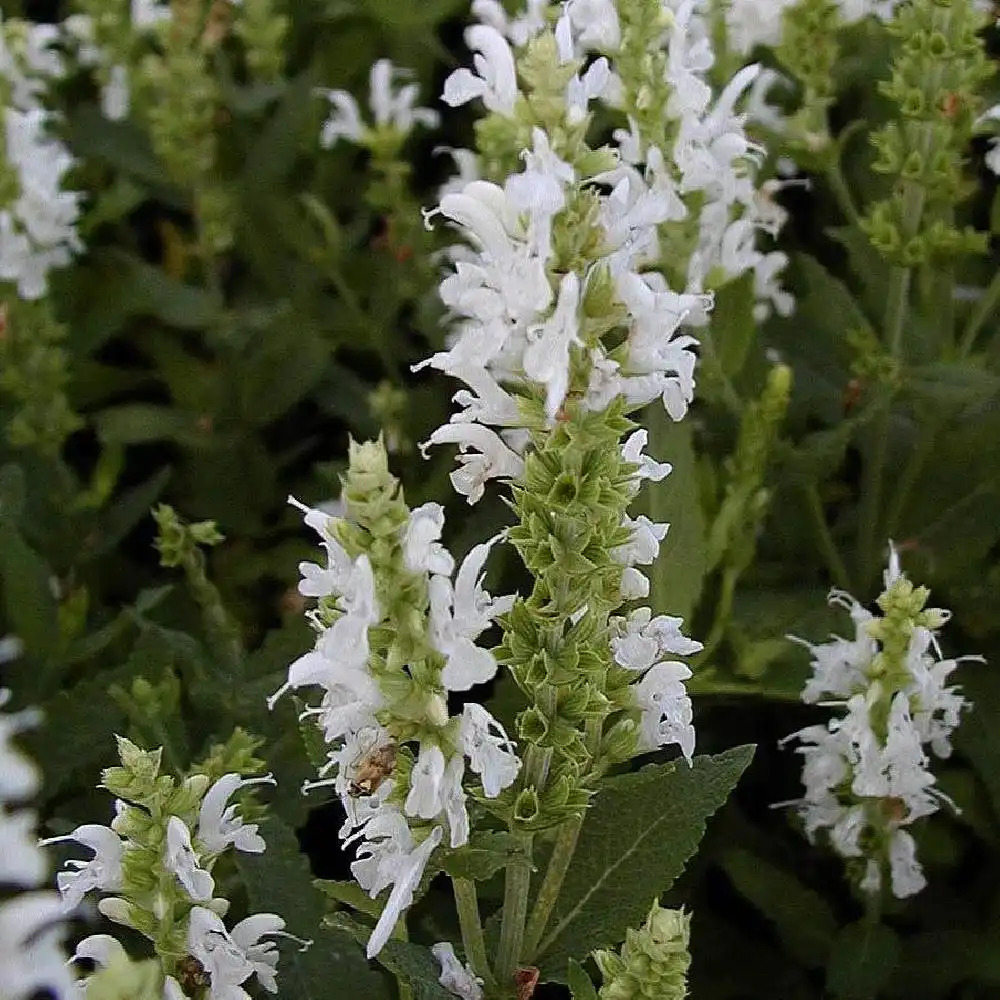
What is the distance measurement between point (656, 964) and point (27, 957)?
42cm

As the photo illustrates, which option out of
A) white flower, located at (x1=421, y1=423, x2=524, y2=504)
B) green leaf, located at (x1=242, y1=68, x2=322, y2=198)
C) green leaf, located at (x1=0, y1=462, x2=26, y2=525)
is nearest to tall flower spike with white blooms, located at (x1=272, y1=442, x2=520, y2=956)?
white flower, located at (x1=421, y1=423, x2=524, y2=504)

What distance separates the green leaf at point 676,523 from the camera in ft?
5.19

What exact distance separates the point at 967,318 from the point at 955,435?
386 millimetres

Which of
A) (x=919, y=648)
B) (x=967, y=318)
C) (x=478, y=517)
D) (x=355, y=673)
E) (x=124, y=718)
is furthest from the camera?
(x=967, y=318)

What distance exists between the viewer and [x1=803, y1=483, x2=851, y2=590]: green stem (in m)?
1.93

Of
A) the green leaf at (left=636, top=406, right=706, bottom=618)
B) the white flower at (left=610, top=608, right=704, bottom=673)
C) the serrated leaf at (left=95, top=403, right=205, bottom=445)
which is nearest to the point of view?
the white flower at (left=610, top=608, right=704, bottom=673)

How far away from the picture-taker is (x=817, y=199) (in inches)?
104

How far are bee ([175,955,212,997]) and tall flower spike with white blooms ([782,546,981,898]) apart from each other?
2.36ft

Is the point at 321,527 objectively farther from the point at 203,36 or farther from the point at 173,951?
the point at 203,36

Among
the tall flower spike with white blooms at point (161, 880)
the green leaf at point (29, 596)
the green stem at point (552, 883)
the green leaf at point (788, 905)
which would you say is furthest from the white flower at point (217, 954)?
the green leaf at point (29, 596)

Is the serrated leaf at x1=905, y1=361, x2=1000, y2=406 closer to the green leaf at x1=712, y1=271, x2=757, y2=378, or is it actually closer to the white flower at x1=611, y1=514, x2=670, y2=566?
the green leaf at x1=712, y1=271, x2=757, y2=378

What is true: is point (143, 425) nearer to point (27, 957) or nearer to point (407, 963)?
point (407, 963)

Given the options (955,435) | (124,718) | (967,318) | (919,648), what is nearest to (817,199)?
(967,318)

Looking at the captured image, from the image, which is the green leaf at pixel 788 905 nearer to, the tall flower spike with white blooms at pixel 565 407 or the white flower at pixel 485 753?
the tall flower spike with white blooms at pixel 565 407
